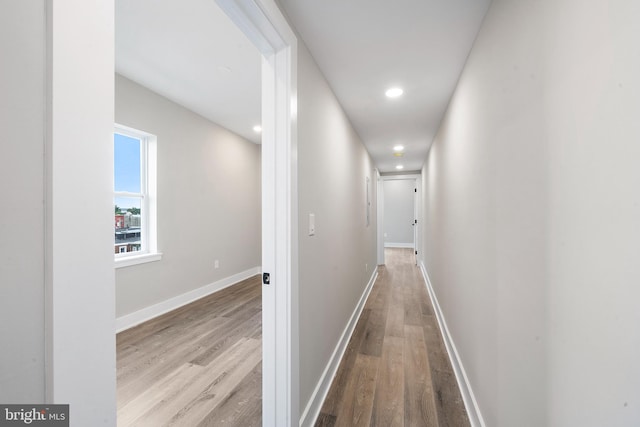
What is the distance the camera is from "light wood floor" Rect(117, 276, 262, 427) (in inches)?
66.6

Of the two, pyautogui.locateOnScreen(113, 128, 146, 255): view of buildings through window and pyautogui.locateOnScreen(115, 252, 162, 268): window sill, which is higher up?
pyautogui.locateOnScreen(113, 128, 146, 255): view of buildings through window

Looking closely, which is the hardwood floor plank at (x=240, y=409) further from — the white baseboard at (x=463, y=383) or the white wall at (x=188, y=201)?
the white wall at (x=188, y=201)

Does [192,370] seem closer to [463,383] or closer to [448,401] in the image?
[448,401]

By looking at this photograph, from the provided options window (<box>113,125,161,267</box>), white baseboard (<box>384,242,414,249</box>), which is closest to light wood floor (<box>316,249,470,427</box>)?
window (<box>113,125,161,267</box>)

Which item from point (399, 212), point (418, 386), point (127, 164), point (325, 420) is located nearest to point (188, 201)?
point (127, 164)

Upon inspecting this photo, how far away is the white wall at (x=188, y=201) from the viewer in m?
2.95

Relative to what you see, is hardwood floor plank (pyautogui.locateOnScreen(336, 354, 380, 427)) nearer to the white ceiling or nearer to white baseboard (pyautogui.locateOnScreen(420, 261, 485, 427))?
white baseboard (pyautogui.locateOnScreen(420, 261, 485, 427))

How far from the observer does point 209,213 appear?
4.05m

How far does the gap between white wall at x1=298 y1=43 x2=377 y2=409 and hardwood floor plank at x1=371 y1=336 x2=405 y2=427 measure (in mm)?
417

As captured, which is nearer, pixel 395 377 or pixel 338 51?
pixel 338 51

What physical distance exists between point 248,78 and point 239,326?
255 centimetres

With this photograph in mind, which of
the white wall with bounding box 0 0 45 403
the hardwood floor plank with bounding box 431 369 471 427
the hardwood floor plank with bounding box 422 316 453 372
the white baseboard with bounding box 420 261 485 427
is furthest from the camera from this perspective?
the hardwood floor plank with bounding box 422 316 453 372

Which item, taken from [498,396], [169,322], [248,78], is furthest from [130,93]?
[498,396]

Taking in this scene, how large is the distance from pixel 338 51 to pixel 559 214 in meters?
1.54
